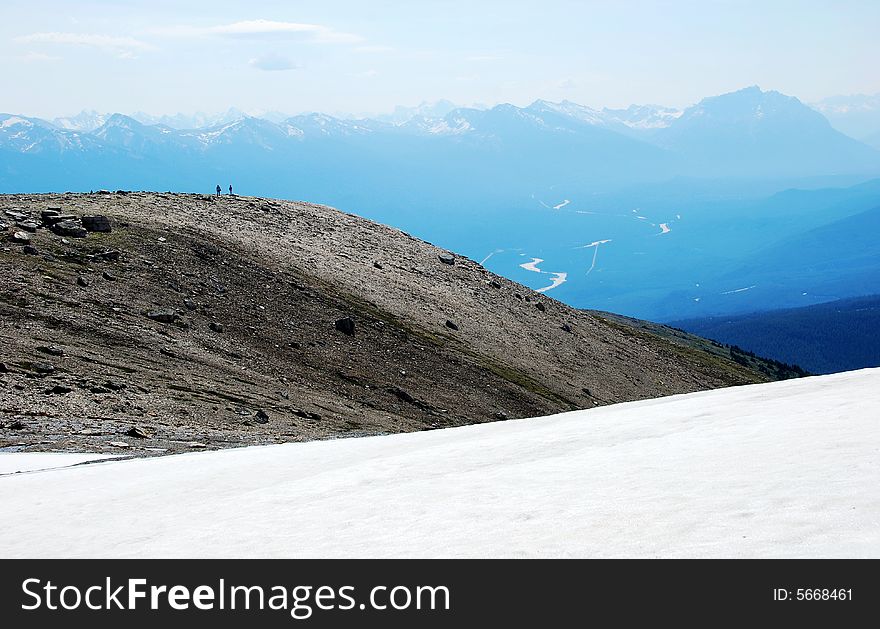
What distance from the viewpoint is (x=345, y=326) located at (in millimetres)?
55969

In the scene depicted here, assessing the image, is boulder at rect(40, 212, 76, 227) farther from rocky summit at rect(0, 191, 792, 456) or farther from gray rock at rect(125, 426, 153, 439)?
gray rock at rect(125, 426, 153, 439)

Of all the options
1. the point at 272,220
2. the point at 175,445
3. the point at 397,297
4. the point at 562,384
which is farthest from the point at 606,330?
the point at 175,445

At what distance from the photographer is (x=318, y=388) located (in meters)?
45.6

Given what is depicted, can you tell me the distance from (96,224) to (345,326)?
19.7 meters

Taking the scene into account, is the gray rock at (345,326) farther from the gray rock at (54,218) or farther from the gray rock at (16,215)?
the gray rock at (16,215)

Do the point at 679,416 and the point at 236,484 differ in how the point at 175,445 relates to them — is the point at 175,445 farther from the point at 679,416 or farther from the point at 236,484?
the point at 679,416

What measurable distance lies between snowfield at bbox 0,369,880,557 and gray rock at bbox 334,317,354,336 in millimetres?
33417

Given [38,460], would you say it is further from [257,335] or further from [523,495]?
[257,335]

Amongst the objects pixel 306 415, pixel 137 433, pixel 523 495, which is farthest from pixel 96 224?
pixel 523 495

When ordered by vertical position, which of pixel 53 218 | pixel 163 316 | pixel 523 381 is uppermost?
pixel 53 218

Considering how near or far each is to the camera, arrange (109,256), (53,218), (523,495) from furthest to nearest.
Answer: (53,218), (109,256), (523,495)
